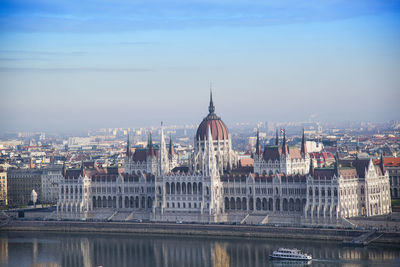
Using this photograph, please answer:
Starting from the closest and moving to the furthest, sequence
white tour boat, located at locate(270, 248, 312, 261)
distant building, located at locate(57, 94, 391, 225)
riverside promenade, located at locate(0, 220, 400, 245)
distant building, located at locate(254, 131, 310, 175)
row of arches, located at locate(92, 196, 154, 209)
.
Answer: white tour boat, located at locate(270, 248, 312, 261)
riverside promenade, located at locate(0, 220, 400, 245)
distant building, located at locate(57, 94, 391, 225)
distant building, located at locate(254, 131, 310, 175)
row of arches, located at locate(92, 196, 154, 209)

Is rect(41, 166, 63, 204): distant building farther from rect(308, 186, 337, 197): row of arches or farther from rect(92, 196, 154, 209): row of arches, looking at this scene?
rect(308, 186, 337, 197): row of arches

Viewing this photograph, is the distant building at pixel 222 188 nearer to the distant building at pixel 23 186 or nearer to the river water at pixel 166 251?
the river water at pixel 166 251

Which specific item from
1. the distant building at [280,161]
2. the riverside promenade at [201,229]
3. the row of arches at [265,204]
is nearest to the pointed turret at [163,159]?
the riverside promenade at [201,229]

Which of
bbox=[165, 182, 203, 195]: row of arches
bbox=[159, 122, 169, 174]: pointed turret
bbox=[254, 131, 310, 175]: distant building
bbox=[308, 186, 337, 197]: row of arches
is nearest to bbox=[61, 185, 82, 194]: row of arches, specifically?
bbox=[159, 122, 169, 174]: pointed turret

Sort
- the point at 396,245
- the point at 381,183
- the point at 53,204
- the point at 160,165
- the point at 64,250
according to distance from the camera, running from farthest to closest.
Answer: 1. the point at 53,204
2. the point at 160,165
3. the point at 381,183
4. the point at 64,250
5. the point at 396,245

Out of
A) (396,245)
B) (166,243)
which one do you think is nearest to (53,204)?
(166,243)

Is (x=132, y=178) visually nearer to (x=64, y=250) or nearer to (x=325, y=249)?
(x=64, y=250)

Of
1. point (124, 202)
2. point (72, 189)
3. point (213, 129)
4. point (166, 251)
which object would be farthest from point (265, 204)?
point (72, 189)
